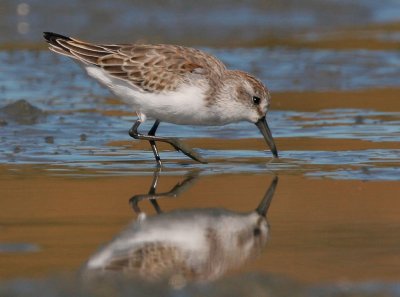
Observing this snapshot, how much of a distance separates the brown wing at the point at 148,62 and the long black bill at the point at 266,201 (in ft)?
4.78

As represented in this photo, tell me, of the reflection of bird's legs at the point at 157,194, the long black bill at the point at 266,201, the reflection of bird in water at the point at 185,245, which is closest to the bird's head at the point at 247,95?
the reflection of bird's legs at the point at 157,194

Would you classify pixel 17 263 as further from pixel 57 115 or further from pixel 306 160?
pixel 57 115

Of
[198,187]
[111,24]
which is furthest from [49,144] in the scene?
[111,24]

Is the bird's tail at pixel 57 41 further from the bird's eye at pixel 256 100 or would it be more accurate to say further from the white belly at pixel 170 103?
the bird's eye at pixel 256 100

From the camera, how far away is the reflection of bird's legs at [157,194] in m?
8.90

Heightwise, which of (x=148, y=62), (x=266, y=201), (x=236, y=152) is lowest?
(x=236, y=152)

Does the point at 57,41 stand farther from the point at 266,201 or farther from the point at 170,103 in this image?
the point at 266,201

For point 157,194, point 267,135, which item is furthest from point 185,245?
point 267,135

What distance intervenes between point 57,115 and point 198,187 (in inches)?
169

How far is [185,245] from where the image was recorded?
24.6 feet

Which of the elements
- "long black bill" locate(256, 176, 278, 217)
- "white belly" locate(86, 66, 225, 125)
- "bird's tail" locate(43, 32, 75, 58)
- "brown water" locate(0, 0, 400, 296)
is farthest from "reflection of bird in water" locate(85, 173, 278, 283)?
"bird's tail" locate(43, 32, 75, 58)

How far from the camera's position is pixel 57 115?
13.6 m

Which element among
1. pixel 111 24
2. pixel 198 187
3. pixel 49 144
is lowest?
pixel 111 24

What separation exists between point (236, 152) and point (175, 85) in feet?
4.00
